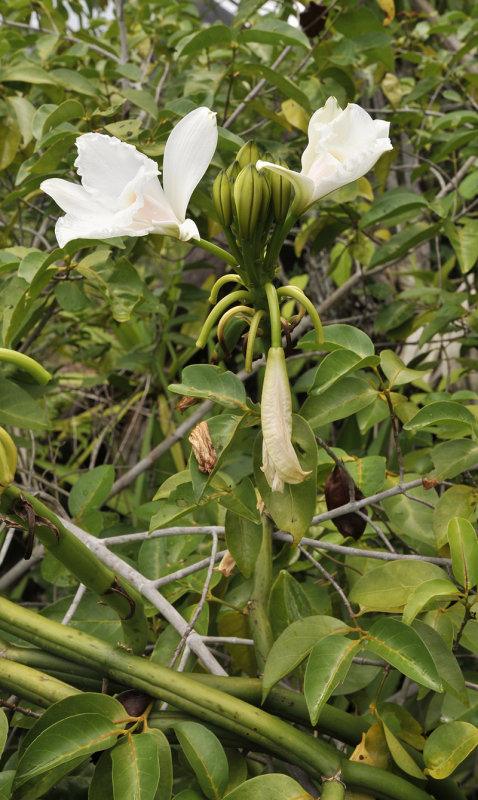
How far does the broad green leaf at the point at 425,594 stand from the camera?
1.48 ft

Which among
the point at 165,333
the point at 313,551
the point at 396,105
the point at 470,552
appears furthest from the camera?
the point at 165,333

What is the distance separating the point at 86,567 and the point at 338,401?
23 cm

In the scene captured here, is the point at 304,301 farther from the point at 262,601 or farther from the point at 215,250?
the point at 262,601

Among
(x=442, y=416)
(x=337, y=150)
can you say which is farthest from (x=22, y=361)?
(x=442, y=416)

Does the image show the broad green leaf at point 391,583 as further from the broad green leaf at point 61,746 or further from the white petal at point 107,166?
the white petal at point 107,166

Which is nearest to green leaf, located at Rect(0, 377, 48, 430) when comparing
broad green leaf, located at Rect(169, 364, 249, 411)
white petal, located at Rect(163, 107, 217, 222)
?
broad green leaf, located at Rect(169, 364, 249, 411)

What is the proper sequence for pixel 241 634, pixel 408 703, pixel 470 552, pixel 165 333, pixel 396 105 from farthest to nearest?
1. pixel 165 333
2. pixel 396 105
3. pixel 408 703
4. pixel 241 634
5. pixel 470 552

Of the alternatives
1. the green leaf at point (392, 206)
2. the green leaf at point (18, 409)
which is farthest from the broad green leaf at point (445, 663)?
the green leaf at point (392, 206)

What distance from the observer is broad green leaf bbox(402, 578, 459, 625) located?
0.45 m

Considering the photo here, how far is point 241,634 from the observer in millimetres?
658

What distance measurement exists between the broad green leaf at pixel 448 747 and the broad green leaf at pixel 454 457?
0.20 meters

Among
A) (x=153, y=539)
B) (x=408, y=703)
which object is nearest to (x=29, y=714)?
(x=153, y=539)

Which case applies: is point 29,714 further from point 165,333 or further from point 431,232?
point 165,333

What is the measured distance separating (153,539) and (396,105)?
1.04 metres
